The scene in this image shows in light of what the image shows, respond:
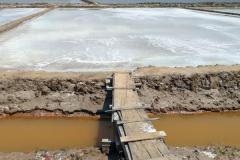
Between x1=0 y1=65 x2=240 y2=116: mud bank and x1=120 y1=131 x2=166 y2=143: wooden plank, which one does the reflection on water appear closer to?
x1=0 y1=65 x2=240 y2=116: mud bank

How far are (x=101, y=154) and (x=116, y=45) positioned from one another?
25.5 ft

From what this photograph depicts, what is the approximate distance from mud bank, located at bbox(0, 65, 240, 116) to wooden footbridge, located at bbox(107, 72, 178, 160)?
83 centimetres

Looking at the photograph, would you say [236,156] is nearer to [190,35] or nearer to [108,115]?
[108,115]

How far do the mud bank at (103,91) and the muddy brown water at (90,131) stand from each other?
27 cm

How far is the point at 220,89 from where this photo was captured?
9.77 metres

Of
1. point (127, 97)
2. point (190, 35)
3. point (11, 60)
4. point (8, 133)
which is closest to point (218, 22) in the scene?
point (190, 35)

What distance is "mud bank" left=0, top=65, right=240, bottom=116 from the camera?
30.1 feet

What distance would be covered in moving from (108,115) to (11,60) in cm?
450

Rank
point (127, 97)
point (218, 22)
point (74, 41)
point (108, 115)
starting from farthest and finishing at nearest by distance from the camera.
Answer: point (218, 22) → point (74, 41) → point (108, 115) → point (127, 97)

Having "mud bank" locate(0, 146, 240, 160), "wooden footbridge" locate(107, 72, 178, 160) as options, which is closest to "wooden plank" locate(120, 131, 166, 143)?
"wooden footbridge" locate(107, 72, 178, 160)

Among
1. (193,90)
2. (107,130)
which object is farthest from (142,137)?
(193,90)

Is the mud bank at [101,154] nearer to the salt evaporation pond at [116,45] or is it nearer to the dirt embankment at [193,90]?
the dirt embankment at [193,90]

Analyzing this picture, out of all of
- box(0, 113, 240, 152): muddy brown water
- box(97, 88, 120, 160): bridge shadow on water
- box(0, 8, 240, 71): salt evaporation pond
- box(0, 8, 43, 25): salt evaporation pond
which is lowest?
box(0, 113, 240, 152): muddy brown water

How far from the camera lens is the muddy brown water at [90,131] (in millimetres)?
7617
